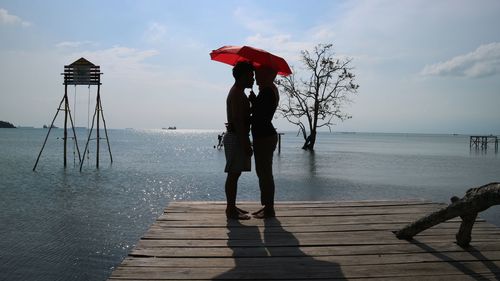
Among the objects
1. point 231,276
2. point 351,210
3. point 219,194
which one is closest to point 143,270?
point 231,276

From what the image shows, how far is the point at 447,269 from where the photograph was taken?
324 centimetres

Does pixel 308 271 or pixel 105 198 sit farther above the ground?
pixel 308 271

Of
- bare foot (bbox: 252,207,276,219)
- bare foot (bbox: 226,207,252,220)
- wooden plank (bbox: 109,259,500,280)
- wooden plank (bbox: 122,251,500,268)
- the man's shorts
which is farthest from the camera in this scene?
bare foot (bbox: 252,207,276,219)

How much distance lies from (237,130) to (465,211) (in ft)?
8.02

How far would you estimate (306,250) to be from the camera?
368 cm

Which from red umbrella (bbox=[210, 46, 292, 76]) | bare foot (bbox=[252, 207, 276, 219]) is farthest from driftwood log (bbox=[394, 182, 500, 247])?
red umbrella (bbox=[210, 46, 292, 76])

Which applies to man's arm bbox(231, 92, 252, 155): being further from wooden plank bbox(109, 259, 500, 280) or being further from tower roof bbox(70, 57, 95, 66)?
tower roof bbox(70, 57, 95, 66)

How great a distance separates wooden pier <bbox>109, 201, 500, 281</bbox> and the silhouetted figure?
1.10ft

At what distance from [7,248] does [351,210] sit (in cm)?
606

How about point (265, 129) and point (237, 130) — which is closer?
point (237, 130)

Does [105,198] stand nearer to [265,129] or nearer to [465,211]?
[265,129]

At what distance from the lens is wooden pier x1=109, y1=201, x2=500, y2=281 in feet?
10.2

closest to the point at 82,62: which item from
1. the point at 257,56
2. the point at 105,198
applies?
the point at 105,198

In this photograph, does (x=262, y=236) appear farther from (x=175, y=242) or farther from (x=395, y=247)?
(x=395, y=247)
